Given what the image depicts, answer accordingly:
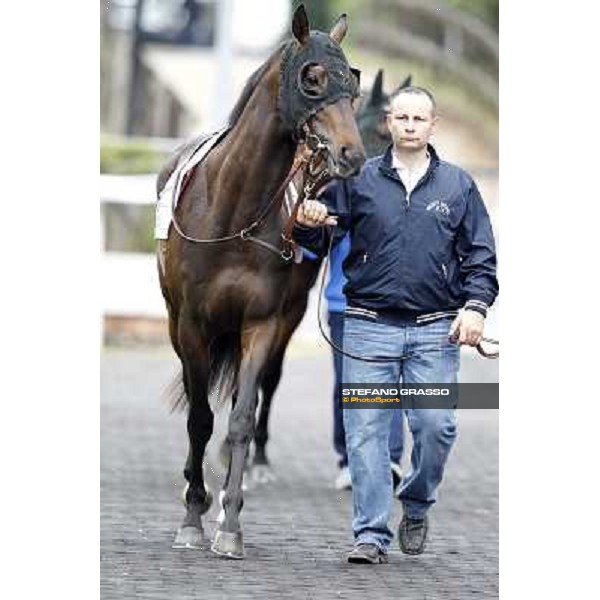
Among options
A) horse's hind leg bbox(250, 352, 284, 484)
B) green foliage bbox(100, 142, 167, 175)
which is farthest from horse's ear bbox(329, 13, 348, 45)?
green foliage bbox(100, 142, 167, 175)

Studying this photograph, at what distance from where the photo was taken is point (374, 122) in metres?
11.4

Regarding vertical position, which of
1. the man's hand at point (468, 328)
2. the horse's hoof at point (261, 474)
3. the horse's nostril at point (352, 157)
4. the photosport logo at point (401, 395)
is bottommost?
the horse's hoof at point (261, 474)

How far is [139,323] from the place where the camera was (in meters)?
20.7

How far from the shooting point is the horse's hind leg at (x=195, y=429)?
9.08 m

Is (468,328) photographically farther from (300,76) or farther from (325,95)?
(300,76)

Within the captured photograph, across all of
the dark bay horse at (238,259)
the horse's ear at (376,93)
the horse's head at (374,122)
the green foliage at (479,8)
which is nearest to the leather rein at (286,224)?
the dark bay horse at (238,259)

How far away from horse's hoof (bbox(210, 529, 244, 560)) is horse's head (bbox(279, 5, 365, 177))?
156cm

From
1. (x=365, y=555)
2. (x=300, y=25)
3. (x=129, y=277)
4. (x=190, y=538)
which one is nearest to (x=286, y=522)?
(x=190, y=538)

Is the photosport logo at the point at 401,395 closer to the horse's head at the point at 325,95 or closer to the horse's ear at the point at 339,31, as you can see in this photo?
the horse's head at the point at 325,95

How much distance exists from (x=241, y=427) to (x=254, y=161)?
1.09 m

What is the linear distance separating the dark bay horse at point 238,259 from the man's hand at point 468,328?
81 centimetres

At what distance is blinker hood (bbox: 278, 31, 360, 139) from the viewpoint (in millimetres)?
8164
